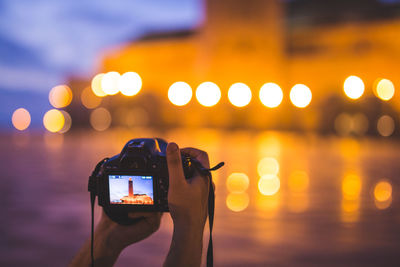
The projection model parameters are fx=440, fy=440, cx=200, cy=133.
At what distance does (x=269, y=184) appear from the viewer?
6398mm

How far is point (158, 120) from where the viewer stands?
32.3 m

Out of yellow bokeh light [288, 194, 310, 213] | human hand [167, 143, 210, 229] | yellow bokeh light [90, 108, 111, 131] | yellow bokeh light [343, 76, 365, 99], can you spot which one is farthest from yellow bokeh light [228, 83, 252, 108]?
human hand [167, 143, 210, 229]

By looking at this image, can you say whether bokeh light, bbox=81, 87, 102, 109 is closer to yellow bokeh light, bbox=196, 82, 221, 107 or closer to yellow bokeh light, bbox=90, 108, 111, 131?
yellow bokeh light, bbox=90, 108, 111, 131

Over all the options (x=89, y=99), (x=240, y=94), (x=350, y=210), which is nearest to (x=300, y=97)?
(x=240, y=94)

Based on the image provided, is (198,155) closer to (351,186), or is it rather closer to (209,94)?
(351,186)

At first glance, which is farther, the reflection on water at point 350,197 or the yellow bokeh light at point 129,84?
the yellow bokeh light at point 129,84

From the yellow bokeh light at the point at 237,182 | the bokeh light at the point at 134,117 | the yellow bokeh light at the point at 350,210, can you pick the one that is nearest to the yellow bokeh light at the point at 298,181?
the yellow bokeh light at the point at 237,182

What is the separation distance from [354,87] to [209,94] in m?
8.67

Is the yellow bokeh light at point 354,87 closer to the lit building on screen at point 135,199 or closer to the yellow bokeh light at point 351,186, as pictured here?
the yellow bokeh light at point 351,186

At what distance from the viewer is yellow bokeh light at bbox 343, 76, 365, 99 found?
25281 mm

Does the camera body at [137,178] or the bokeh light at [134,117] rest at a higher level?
the bokeh light at [134,117]

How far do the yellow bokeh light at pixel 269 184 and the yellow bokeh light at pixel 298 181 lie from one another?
20cm

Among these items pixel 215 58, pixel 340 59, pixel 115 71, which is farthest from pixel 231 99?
pixel 115 71

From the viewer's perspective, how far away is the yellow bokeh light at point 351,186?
18.0 feet
